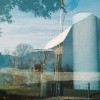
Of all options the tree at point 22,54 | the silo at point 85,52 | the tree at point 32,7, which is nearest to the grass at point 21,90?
the tree at point 22,54

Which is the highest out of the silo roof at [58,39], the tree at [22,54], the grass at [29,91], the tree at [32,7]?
the tree at [32,7]

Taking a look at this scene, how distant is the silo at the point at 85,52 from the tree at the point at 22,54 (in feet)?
1.70

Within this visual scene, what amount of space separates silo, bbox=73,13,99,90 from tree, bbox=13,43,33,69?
518 millimetres

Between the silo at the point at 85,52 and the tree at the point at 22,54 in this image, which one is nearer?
the silo at the point at 85,52

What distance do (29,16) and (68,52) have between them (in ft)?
1.91

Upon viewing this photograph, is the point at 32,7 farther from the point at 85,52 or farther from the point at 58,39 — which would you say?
the point at 85,52

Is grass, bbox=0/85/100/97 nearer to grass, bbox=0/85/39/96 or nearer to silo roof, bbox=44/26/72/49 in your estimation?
grass, bbox=0/85/39/96

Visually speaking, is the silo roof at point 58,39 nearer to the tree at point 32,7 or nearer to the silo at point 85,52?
the silo at point 85,52

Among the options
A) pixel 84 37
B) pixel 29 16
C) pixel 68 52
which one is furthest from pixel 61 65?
pixel 29 16

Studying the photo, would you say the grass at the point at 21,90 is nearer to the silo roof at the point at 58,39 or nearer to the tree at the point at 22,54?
the tree at the point at 22,54


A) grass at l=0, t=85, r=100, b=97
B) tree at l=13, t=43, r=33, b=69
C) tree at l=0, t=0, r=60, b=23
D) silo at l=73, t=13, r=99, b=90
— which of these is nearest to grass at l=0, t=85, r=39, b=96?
grass at l=0, t=85, r=100, b=97

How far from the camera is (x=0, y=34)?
3.57 m

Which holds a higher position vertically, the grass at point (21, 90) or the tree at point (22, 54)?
the tree at point (22, 54)

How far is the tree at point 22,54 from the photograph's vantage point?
11.7 ft
